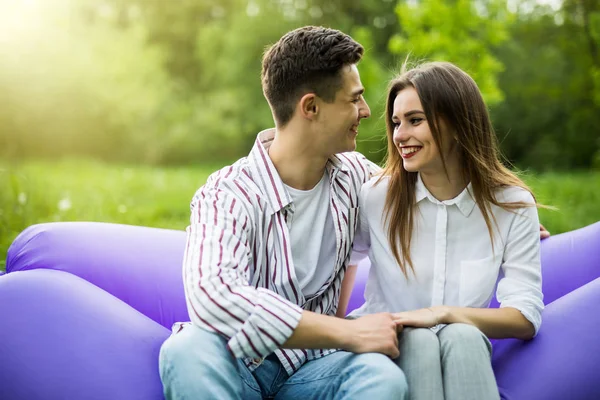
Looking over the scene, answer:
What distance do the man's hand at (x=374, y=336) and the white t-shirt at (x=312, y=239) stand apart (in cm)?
26

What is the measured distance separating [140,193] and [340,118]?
588cm

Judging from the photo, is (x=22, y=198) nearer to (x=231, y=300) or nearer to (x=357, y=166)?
(x=357, y=166)

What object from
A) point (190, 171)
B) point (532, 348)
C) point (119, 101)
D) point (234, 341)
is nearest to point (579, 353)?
point (532, 348)

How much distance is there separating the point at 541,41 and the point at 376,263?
9111 millimetres

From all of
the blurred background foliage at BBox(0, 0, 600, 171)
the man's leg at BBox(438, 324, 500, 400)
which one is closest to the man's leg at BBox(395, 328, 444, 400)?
the man's leg at BBox(438, 324, 500, 400)

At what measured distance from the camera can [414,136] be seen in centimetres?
177

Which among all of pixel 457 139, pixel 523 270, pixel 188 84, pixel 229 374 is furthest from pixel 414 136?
pixel 188 84

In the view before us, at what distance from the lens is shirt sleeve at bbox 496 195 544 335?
1646 mm

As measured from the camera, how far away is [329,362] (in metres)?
1.58

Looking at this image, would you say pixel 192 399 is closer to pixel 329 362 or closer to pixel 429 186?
pixel 329 362

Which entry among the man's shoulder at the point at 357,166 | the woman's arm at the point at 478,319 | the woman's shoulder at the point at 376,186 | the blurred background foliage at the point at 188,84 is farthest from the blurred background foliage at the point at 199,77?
the woman's arm at the point at 478,319

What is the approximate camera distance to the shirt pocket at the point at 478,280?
5.69ft

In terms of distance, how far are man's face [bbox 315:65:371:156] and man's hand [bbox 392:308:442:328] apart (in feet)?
1.59

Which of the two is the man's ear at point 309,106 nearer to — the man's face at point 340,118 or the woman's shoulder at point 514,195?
the man's face at point 340,118
